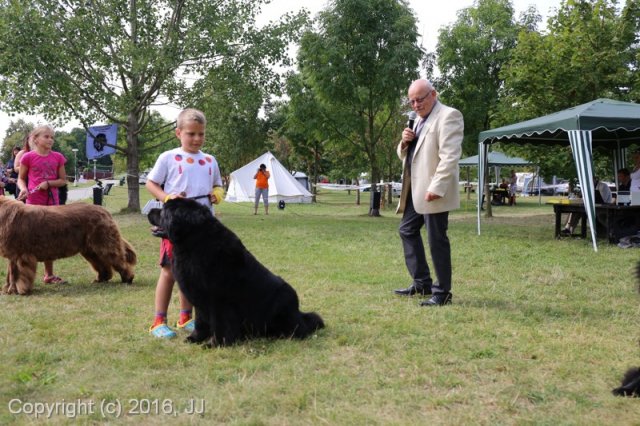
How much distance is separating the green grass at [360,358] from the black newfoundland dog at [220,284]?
0.14 metres

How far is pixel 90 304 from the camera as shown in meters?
5.43

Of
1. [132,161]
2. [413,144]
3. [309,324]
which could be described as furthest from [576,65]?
[132,161]

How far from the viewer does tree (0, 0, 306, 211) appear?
15.3 meters

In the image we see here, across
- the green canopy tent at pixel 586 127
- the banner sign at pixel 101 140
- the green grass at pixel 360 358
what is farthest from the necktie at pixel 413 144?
the banner sign at pixel 101 140

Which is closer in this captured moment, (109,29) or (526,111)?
(526,111)

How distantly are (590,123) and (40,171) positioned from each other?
29.5 feet

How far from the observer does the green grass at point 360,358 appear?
285 centimetres

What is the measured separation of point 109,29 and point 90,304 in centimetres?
1365

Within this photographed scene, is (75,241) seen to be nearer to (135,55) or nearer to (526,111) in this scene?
(135,55)

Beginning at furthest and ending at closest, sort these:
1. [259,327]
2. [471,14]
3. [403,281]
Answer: [471,14], [403,281], [259,327]

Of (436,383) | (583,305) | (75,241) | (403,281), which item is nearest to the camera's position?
(436,383)

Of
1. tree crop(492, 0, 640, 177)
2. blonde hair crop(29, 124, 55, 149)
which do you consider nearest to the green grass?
blonde hair crop(29, 124, 55, 149)

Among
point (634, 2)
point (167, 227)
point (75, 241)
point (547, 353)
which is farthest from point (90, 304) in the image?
point (634, 2)

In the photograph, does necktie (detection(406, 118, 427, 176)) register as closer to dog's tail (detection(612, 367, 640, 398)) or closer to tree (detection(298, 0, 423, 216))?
dog's tail (detection(612, 367, 640, 398))
